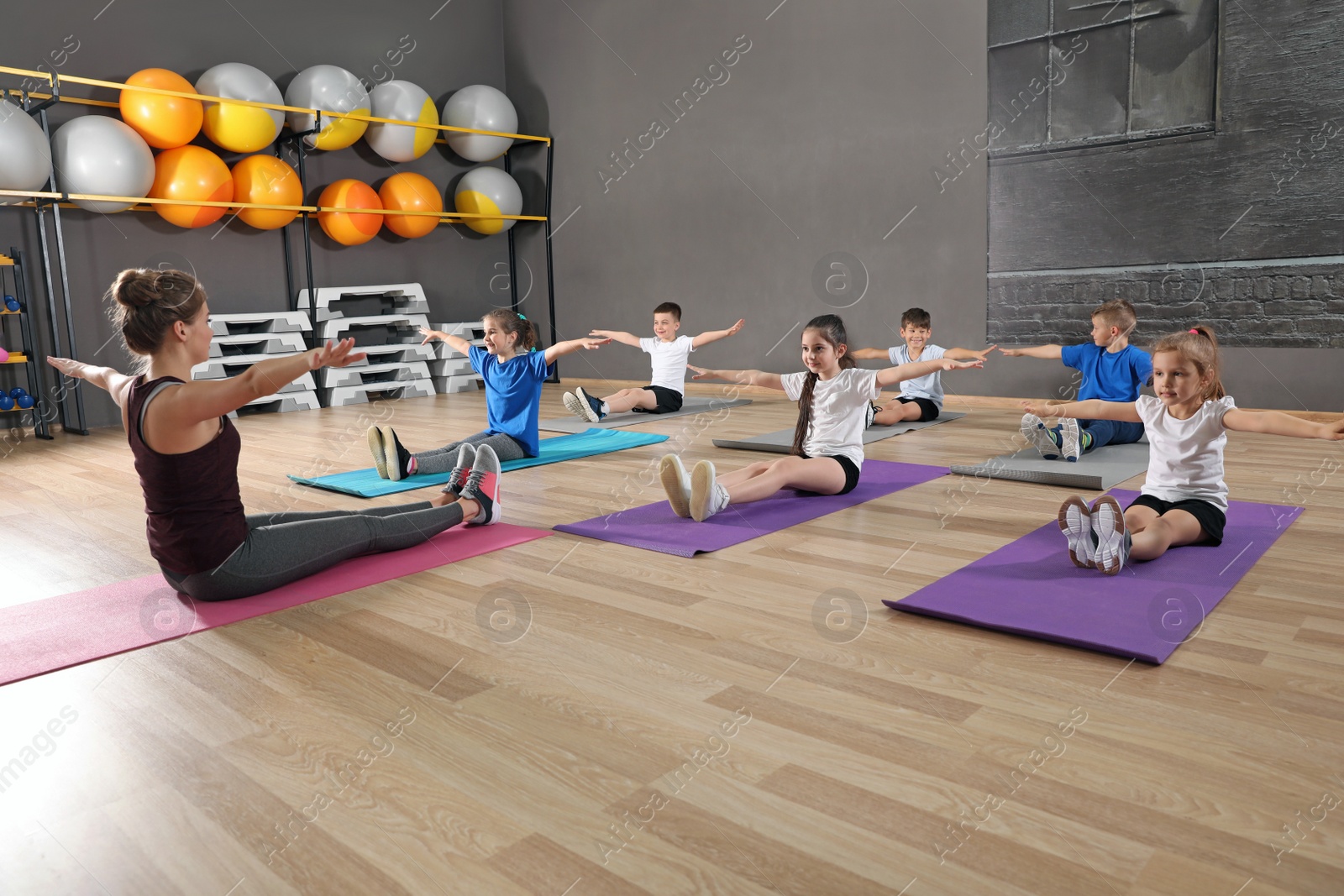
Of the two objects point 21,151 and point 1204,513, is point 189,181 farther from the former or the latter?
point 1204,513

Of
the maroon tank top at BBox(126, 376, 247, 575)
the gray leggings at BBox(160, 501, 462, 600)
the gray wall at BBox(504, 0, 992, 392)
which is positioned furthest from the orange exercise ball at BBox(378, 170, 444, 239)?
the maroon tank top at BBox(126, 376, 247, 575)

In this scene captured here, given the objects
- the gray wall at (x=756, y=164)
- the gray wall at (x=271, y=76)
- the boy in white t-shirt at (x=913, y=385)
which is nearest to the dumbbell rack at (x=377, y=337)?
the gray wall at (x=271, y=76)

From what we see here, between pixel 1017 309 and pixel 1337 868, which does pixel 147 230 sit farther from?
pixel 1337 868

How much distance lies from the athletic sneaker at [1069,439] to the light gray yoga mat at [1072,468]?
0.11ft

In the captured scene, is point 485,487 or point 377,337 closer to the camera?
point 485,487

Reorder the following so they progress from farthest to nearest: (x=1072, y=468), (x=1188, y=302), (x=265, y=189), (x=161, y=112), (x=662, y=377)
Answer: (x=265, y=189), (x=662, y=377), (x=161, y=112), (x=1188, y=302), (x=1072, y=468)

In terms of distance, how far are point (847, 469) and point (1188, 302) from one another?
2.61 meters

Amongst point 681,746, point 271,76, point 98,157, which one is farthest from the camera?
point 271,76

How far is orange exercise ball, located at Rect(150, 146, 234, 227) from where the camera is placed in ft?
17.4

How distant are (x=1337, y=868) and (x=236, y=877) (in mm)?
1297

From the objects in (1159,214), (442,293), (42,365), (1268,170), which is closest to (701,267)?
(442,293)

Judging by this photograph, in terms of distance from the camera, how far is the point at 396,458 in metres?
3.43

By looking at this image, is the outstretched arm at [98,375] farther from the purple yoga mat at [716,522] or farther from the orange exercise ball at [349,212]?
the orange exercise ball at [349,212]

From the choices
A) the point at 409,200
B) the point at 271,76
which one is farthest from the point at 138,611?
the point at 271,76
